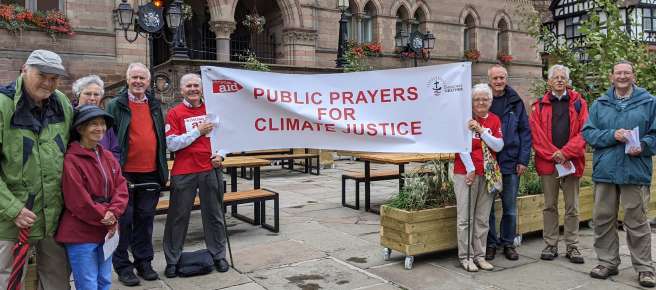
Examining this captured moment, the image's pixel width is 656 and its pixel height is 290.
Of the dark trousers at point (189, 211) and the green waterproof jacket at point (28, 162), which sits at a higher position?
the green waterproof jacket at point (28, 162)

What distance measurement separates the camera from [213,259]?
4.97m

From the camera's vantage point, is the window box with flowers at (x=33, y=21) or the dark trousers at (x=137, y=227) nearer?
the dark trousers at (x=137, y=227)

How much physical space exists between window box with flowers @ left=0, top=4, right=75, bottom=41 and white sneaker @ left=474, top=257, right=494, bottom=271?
15.1m

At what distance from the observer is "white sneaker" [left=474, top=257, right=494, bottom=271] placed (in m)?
4.83

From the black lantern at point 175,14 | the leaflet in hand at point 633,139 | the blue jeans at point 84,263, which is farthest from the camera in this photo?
the black lantern at point 175,14

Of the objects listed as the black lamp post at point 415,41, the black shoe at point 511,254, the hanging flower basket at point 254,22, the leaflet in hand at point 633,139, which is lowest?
the black shoe at point 511,254

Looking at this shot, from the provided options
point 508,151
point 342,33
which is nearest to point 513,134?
point 508,151

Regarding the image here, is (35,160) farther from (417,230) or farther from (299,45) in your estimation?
(299,45)

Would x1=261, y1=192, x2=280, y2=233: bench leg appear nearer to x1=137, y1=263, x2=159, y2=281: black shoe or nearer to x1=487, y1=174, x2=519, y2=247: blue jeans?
x1=137, y1=263, x2=159, y2=281: black shoe

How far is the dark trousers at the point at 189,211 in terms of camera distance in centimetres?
480

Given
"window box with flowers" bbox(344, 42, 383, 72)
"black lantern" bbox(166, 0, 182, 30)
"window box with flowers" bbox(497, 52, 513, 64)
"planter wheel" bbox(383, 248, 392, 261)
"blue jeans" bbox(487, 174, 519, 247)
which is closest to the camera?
"blue jeans" bbox(487, 174, 519, 247)

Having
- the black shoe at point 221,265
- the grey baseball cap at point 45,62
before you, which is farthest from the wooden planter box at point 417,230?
the grey baseball cap at point 45,62

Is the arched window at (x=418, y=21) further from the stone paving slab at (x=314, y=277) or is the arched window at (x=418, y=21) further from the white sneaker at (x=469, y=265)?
the stone paving slab at (x=314, y=277)

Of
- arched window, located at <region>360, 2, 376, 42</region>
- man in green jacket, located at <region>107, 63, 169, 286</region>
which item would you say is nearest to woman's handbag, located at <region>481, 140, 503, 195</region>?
man in green jacket, located at <region>107, 63, 169, 286</region>
